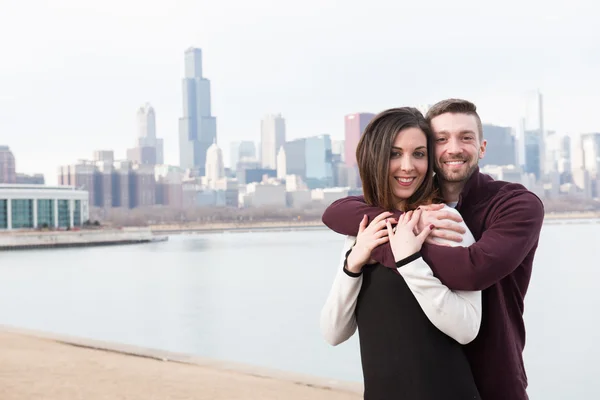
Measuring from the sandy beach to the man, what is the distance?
3195mm

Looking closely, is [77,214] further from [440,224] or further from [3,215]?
[440,224]

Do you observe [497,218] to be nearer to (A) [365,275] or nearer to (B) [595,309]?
(A) [365,275]

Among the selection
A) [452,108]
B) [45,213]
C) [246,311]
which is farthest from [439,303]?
[45,213]

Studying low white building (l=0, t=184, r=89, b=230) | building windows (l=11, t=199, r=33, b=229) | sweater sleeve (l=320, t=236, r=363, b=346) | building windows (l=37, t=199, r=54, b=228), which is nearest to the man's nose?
sweater sleeve (l=320, t=236, r=363, b=346)

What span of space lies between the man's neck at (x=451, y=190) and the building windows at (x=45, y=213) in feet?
177

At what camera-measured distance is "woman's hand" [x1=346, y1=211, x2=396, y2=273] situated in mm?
1525

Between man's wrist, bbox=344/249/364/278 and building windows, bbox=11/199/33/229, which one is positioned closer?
man's wrist, bbox=344/249/364/278

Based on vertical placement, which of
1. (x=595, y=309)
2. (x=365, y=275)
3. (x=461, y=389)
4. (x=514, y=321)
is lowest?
(x=595, y=309)

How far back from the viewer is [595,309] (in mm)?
17250

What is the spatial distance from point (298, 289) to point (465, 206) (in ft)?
64.3

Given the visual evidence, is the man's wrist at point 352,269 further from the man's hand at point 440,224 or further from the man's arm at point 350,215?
the man's hand at point 440,224

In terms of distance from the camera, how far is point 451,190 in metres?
1.75

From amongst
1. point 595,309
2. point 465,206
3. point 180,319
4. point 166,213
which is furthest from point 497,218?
point 166,213

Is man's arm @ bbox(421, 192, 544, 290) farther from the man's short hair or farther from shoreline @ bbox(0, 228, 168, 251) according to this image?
shoreline @ bbox(0, 228, 168, 251)
